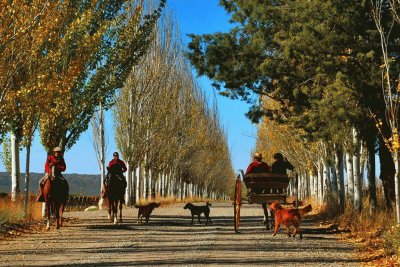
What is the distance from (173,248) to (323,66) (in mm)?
7864

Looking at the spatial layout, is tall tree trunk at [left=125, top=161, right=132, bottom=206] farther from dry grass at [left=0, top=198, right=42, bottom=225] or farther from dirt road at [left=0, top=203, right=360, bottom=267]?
dirt road at [left=0, top=203, right=360, bottom=267]

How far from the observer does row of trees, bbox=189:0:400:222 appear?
19281mm

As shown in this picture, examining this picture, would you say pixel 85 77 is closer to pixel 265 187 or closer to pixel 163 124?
pixel 265 187

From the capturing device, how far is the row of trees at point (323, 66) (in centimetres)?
1928

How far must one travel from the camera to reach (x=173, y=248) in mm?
14539

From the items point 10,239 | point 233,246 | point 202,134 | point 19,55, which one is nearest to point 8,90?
point 19,55

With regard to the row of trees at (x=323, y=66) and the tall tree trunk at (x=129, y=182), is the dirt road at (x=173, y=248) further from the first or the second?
the tall tree trunk at (x=129, y=182)

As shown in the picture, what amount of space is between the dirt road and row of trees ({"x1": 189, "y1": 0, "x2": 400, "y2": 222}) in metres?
2.64

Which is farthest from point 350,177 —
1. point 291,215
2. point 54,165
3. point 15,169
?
point 15,169

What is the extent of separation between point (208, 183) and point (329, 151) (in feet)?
209

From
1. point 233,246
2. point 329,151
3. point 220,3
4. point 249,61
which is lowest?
point 233,246

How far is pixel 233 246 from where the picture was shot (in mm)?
14930

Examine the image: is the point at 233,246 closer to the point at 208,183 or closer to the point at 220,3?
the point at 220,3

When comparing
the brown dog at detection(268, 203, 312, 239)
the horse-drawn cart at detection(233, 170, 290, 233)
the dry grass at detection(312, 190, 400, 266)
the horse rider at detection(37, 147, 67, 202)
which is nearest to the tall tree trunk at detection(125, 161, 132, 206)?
the dry grass at detection(312, 190, 400, 266)
